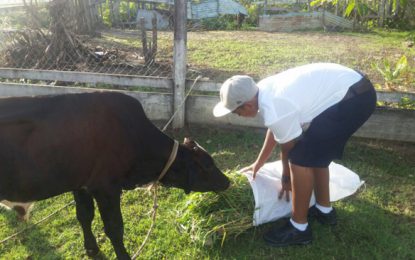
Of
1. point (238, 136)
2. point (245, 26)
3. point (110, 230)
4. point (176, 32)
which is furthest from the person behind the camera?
point (245, 26)

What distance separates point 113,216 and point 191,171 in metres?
0.73

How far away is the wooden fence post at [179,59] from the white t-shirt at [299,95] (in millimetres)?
2143

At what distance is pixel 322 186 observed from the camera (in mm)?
3693

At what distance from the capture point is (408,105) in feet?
16.8

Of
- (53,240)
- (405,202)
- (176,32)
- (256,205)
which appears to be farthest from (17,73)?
(405,202)

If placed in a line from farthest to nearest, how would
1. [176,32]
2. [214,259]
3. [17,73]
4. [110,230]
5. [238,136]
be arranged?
[17,73]
[238,136]
[176,32]
[214,259]
[110,230]

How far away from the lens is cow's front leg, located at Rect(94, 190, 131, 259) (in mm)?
3100

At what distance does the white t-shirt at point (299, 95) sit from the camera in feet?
9.66

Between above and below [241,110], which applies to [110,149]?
below

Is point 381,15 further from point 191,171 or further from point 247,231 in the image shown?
point 191,171

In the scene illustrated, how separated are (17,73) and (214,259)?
4252 mm

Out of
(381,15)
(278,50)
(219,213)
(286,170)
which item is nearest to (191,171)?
(219,213)

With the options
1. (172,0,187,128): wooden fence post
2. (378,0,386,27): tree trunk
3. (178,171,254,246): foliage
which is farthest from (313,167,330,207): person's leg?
(378,0,386,27): tree trunk

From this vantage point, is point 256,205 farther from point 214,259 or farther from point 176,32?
point 176,32
